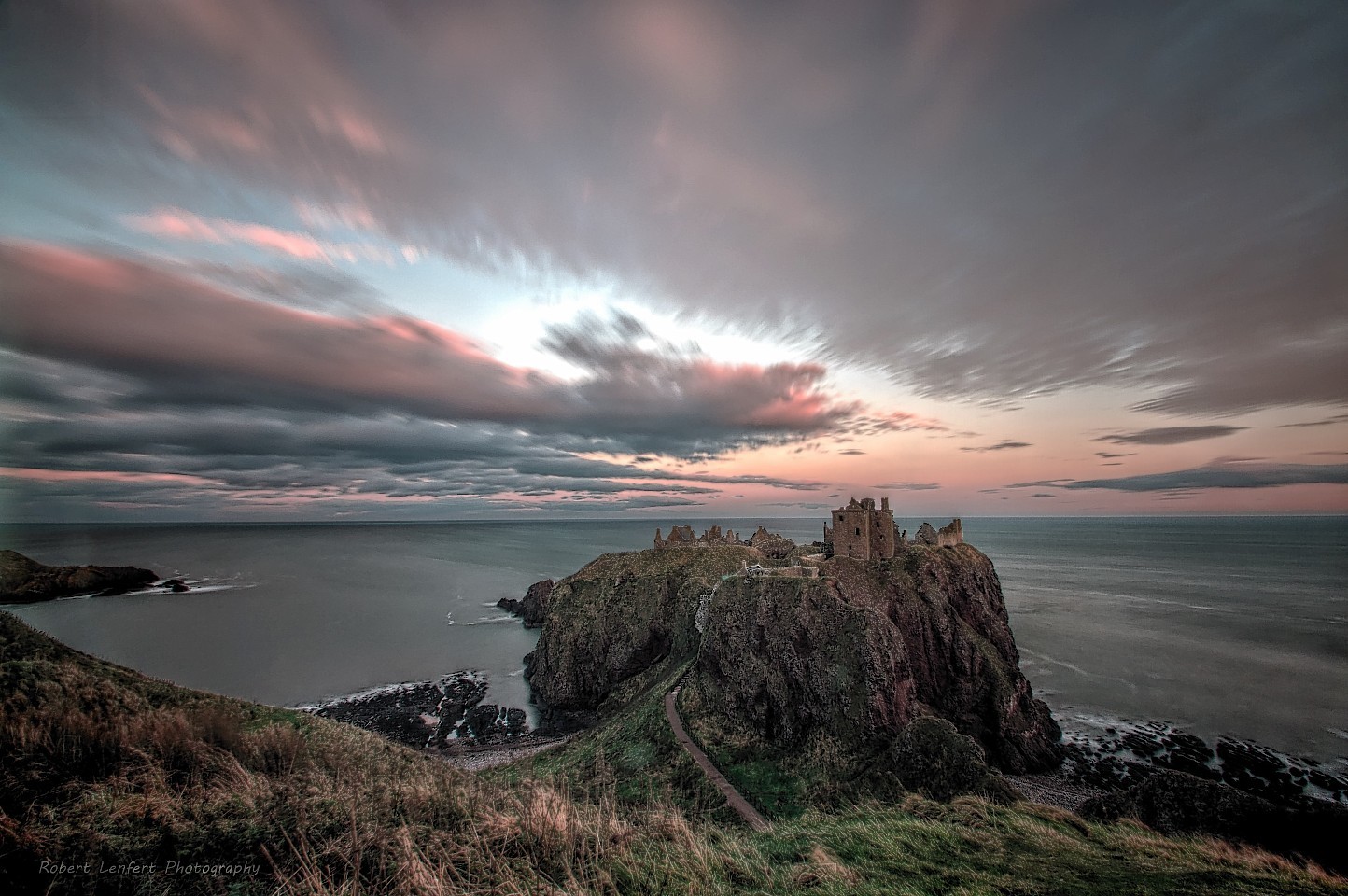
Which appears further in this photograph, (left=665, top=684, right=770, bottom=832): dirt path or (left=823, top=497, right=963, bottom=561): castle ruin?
(left=823, top=497, right=963, bottom=561): castle ruin

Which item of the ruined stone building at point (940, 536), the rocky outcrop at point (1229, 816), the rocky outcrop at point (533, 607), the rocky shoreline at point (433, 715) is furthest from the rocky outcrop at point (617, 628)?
the rocky outcrop at point (1229, 816)

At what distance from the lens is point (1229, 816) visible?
17.7 m

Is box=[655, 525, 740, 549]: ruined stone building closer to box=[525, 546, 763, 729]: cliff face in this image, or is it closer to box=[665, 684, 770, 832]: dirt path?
box=[525, 546, 763, 729]: cliff face

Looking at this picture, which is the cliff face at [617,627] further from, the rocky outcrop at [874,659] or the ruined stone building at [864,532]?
the rocky outcrop at [874,659]

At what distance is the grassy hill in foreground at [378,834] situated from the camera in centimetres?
524

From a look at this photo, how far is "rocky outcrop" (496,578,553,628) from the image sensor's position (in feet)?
275

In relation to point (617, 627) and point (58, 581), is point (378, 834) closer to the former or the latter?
point (617, 627)

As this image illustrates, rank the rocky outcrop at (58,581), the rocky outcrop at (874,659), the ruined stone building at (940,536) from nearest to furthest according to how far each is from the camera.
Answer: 1. the rocky outcrop at (874,659)
2. the ruined stone building at (940,536)
3. the rocky outcrop at (58,581)

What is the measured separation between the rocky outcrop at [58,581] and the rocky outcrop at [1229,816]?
530ft

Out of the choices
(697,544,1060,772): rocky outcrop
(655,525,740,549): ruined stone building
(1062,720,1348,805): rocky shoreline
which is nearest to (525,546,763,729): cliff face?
(655,525,740,549): ruined stone building

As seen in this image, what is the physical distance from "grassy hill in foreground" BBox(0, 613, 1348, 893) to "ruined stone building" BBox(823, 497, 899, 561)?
34653mm

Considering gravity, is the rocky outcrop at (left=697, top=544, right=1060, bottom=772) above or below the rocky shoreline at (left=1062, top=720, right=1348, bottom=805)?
above

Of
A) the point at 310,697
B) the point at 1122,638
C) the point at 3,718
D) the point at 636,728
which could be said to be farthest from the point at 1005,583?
the point at 3,718

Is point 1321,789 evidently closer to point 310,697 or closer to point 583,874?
point 583,874
